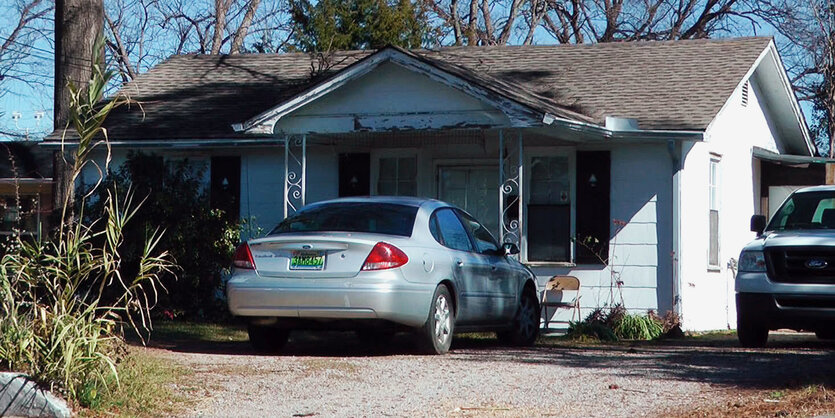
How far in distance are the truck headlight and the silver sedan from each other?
2858mm

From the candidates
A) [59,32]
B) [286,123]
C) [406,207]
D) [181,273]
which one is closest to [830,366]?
[406,207]

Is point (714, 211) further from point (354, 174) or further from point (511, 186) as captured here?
point (354, 174)

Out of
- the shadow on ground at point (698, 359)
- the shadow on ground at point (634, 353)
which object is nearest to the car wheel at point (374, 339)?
the shadow on ground at point (634, 353)

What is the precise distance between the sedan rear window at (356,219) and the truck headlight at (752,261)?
12.0 ft

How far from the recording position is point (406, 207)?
11.4 meters

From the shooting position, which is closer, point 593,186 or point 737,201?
point 593,186

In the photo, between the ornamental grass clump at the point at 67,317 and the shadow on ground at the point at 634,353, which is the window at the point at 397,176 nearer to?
the shadow on ground at the point at 634,353

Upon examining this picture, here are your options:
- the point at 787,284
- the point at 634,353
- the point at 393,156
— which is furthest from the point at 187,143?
the point at 787,284

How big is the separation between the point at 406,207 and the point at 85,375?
4.70 m

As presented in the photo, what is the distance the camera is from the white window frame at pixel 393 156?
17484 millimetres

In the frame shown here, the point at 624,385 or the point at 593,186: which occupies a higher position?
the point at 593,186

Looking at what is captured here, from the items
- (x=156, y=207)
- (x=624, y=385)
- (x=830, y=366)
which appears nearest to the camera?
(x=624, y=385)

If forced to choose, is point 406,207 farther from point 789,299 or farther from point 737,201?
point 737,201

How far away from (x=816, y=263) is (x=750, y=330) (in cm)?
102
